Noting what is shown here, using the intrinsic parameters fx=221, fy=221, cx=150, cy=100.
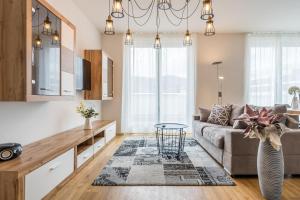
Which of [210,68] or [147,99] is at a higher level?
[210,68]

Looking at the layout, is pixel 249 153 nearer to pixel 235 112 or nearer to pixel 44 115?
pixel 235 112

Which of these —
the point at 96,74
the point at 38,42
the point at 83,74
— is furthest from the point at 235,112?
the point at 38,42

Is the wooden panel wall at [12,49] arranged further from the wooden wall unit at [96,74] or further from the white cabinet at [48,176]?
the wooden wall unit at [96,74]

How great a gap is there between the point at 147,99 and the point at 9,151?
168 inches

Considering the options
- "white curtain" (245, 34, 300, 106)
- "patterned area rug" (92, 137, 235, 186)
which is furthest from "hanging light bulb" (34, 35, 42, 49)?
"white curtain" (245, 34, 300, 106)

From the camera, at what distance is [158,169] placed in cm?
320

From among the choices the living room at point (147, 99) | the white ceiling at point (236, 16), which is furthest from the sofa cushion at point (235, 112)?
the white ceiling at point (236, 16)

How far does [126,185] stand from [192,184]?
0.80 metres

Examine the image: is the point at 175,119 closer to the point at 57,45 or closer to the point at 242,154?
the point at 242,154

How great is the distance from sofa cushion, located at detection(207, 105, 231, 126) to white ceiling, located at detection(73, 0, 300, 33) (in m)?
2.04

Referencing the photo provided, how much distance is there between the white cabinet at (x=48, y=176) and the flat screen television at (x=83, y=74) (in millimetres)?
1612

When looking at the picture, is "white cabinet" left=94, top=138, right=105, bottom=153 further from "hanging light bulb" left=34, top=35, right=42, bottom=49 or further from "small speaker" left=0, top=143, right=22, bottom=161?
"hanging light bulb" left=34, top=35, right=42, bottom=49

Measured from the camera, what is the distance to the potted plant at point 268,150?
2.23m

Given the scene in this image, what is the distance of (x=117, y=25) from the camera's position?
17.9ft
